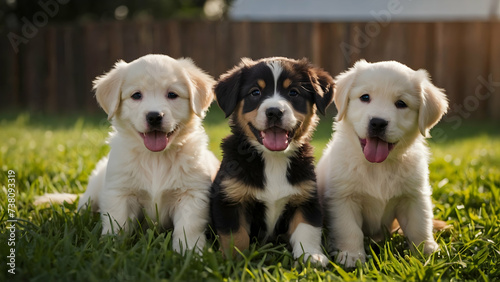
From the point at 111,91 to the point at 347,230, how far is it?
208 centimetres

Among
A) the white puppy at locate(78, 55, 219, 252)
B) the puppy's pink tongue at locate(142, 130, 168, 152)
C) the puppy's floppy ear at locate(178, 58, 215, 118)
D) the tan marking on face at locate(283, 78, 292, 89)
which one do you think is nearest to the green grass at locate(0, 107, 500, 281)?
the white puppy at locate(78, 55, 219, 252)

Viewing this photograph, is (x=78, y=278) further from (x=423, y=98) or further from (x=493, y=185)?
(x=493, y=185)

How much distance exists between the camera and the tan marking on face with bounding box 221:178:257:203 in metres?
3.40

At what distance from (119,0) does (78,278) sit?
686 inches

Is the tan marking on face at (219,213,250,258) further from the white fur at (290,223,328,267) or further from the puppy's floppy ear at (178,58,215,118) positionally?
the puppy's floppy ear at (178,58,215,118)

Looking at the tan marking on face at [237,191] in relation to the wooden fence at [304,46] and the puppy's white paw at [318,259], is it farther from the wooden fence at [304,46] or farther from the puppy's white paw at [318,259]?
the wooden fence at [304,46]

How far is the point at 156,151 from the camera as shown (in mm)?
3562

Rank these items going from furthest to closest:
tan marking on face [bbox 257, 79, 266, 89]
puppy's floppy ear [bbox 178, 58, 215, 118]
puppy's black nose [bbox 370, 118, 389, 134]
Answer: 1. puppy's floppy ear [bbox 178, 58, 215, 118]
2. tan marking on face [bbox 257, 79, 266, 89]
3. puppy's black nose [bbox 370, 118, 389, 134]

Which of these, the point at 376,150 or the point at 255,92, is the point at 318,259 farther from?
the point at 255,92

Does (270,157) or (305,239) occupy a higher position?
(270,157)

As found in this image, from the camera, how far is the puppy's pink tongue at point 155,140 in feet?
11.6

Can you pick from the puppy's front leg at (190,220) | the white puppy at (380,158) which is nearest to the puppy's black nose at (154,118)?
the puppy's front leg at (190,220)

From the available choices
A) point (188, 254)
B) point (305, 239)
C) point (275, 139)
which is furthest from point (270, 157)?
point (188, 254)

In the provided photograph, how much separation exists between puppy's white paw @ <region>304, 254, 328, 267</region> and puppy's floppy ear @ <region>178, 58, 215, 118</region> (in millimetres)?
1344
